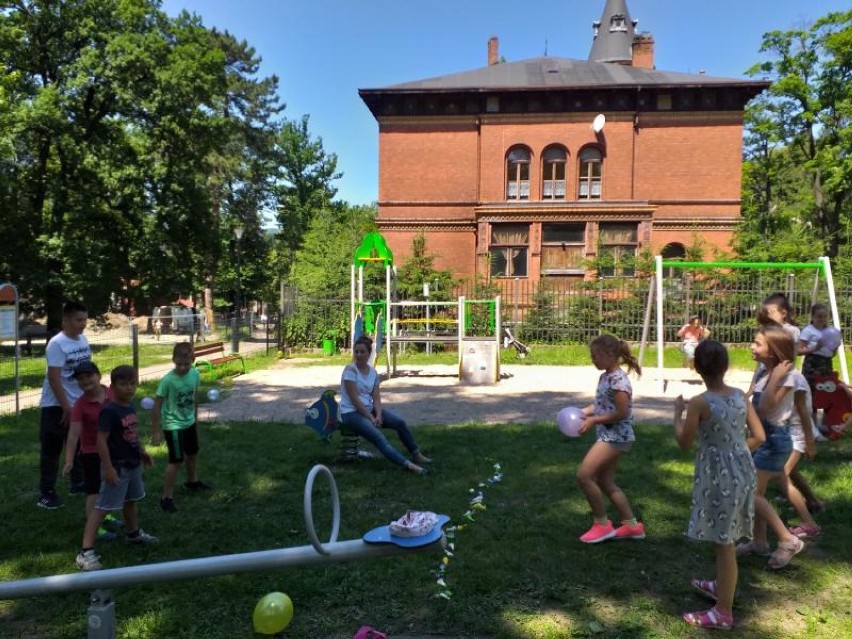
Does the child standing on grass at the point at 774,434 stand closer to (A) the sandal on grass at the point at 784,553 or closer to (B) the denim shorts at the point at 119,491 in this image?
(A) the sandal on grass at the point at 784,553

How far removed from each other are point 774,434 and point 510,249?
79.4ft

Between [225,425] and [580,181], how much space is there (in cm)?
2324

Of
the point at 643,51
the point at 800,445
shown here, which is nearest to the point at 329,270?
the point at 800,445

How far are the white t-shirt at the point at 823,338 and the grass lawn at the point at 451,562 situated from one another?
1178 mm

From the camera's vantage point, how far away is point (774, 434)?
423 centimetres

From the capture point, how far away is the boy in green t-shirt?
5.40 meters

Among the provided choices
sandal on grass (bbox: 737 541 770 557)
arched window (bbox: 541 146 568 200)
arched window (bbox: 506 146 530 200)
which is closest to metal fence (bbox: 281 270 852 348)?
arched window (bbox: 506 146 530 200)

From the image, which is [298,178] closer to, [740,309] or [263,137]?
[263,137]

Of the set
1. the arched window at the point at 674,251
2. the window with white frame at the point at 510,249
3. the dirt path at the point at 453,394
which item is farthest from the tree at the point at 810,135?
the dirt path at the point at 453,394

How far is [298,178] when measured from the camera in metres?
51.5

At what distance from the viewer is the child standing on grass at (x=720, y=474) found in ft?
11.1

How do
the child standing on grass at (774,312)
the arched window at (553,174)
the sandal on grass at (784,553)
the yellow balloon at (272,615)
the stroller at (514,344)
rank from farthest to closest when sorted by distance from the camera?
the arched window at (553,174), the stroller at (514,344), the child standing on grass at (774,312), the sandal on grass at (784,553), the yellow balloon at (272,615)

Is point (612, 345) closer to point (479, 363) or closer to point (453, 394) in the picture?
point (453, 394)

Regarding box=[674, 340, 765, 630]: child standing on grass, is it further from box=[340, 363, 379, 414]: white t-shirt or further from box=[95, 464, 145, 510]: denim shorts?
box=[340, 363, 379, 414]: white t-shirt
